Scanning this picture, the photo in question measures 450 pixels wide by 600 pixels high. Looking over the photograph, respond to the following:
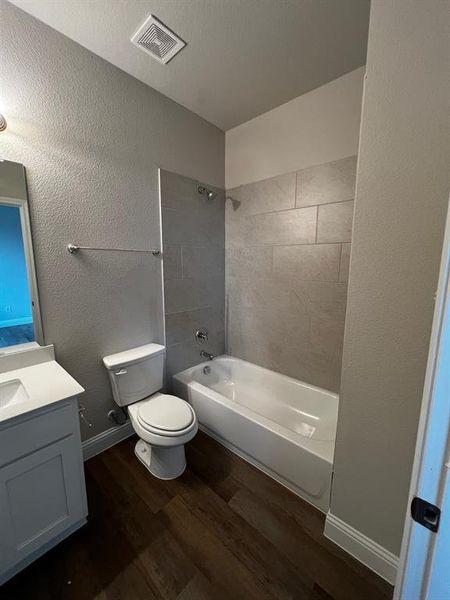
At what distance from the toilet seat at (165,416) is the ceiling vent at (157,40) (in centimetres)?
221

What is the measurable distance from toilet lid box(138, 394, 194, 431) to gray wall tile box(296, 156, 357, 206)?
1.77m

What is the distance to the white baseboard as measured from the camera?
1.71 m

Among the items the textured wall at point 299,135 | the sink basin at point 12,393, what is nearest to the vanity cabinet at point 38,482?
the sink basin at point 12,393

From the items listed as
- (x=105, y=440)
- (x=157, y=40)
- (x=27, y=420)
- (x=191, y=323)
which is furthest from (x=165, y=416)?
(x=157, y=40)

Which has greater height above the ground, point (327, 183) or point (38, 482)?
point (327, 183)

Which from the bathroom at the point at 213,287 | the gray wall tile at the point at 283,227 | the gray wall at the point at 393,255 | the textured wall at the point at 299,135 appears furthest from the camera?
the gray wall tile at the point at 283,227

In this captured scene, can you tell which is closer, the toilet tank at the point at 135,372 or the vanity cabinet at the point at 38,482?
the vanity cabinet at the point at 38,482

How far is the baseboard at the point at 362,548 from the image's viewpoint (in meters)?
1.07

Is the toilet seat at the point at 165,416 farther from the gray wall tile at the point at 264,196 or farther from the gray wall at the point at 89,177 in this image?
the gray wall tile at the point at 264,196

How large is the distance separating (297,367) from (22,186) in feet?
7.40

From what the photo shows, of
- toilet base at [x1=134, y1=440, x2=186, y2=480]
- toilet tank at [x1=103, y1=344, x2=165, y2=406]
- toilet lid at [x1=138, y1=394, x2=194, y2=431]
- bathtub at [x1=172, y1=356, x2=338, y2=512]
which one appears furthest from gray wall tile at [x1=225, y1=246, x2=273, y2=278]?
toilet base at [x1=134, y1=440, x2=186, y2=480]

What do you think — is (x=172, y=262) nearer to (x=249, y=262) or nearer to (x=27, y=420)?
(x=249, y=262)

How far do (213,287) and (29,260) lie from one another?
1.47 m

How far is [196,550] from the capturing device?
119 centimetres
